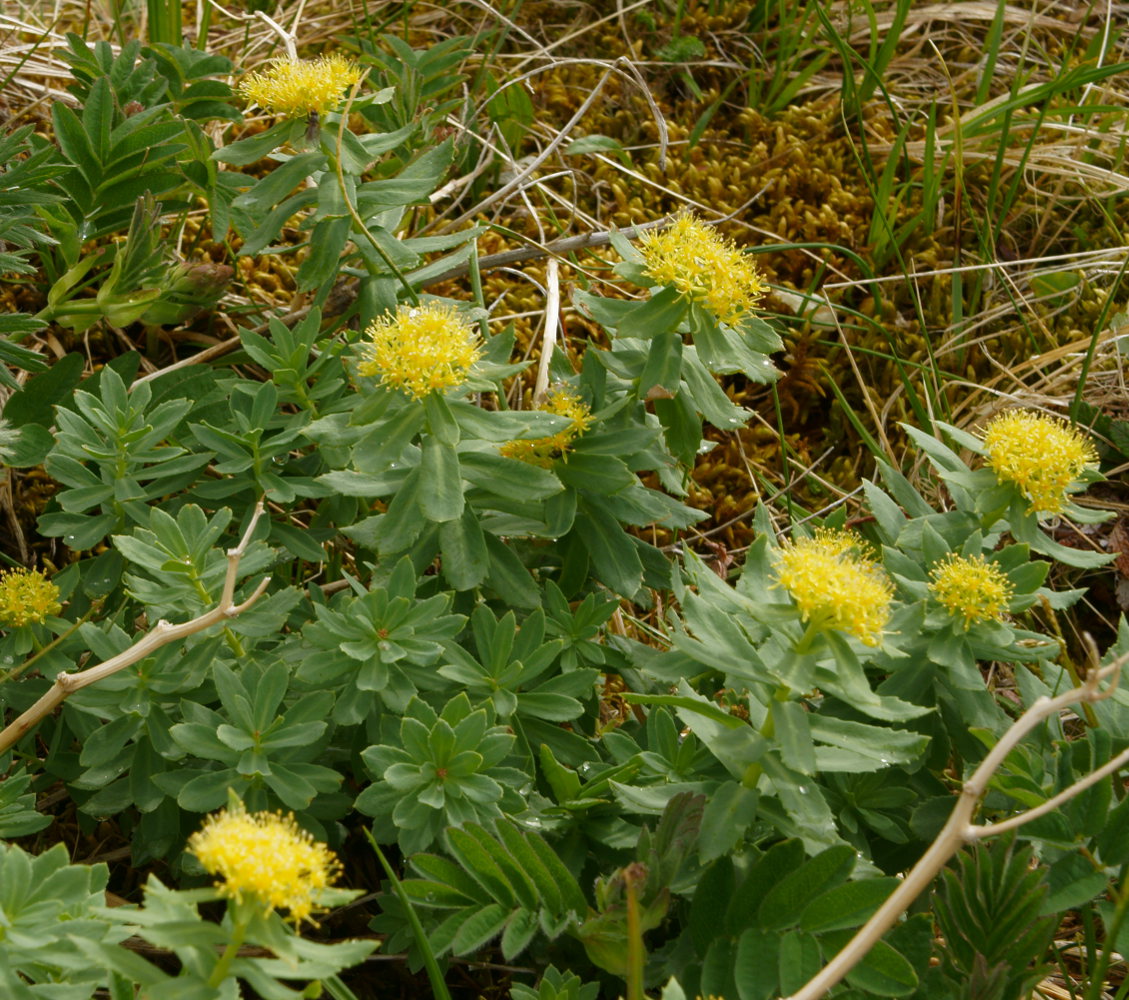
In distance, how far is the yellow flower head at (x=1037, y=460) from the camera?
208 cm

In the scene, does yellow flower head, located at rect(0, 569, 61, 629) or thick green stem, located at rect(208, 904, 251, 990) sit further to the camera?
→ yellow flower head, located at rect(0, 569, 61, 629)

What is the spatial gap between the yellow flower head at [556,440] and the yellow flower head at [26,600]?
87 centimetres

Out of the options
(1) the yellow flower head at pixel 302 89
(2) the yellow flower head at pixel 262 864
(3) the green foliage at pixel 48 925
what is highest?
(1) the yellow flower head at pixel 302 89

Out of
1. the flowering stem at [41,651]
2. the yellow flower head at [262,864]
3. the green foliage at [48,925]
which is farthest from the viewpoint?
the flowering stem at [41,651]

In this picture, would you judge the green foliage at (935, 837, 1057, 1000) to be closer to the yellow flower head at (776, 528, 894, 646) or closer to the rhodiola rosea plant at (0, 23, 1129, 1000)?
the rhodiola rosea plant at (0, 23, 1129, 1000)

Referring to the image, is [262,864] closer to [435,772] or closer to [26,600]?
[435,772]

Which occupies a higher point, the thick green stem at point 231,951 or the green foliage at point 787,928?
the thick green stem at point 231,951

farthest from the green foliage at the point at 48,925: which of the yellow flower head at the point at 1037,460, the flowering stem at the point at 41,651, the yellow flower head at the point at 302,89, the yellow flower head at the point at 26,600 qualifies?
the yellow flower head at the point at 1037,460

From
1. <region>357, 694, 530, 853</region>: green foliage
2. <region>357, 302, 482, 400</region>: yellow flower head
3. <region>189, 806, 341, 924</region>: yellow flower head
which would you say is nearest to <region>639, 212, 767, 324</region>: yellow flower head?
<region>357, 302, 482, 400</region>: yellow flower head

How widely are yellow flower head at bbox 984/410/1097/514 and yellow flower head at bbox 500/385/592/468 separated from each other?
74 cm

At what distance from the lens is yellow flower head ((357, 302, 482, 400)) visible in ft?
6.40

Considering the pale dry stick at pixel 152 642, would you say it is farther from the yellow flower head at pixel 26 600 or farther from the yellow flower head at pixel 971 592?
the yellow flower head at pixel 971 592

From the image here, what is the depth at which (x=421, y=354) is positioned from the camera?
195 cm

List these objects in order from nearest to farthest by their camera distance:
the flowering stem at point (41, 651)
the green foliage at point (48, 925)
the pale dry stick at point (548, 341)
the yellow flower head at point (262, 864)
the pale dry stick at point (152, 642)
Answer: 1. the yellow flower head at point (262, 864)
2. the green foliage at point (48, 925)
3. the pale dry stick at point (152, 642)
4. the flowering stem at point (41, 651)
5. the pale dry stick at point (548, 341)
